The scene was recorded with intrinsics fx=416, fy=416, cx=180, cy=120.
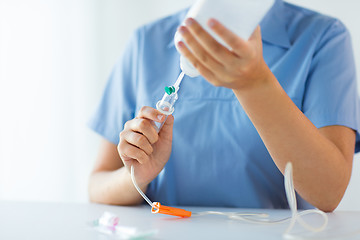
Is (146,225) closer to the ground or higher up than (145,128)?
closer to the ground

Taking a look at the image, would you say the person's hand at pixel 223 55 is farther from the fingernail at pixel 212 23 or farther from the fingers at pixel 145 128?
the fingers at pixel 145 128

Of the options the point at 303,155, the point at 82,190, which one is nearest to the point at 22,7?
the point at 82,190

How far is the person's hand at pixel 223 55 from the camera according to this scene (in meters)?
0.44

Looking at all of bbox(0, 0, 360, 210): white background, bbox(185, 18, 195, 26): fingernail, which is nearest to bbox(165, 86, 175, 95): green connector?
bbox(185, 18, 195, 26): fingernail

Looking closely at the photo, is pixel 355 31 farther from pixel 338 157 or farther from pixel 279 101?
pixel 279 101

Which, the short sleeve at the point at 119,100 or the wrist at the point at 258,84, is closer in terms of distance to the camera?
the wrist at the point at 258,84

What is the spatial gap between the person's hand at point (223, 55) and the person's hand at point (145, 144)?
17 cm

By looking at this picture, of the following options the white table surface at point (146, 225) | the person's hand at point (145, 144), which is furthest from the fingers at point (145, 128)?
the white table surface at point (146, 225)

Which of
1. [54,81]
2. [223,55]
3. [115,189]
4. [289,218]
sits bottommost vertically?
[289,218]

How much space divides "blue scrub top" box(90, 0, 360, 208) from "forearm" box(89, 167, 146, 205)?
9 centimetres

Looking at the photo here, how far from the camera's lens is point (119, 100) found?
3.04 feet

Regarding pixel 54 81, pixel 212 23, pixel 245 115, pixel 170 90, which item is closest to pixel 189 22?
pixel 212 23

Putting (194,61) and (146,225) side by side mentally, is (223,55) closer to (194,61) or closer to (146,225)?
(194,61)

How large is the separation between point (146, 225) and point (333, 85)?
16.8 inches
